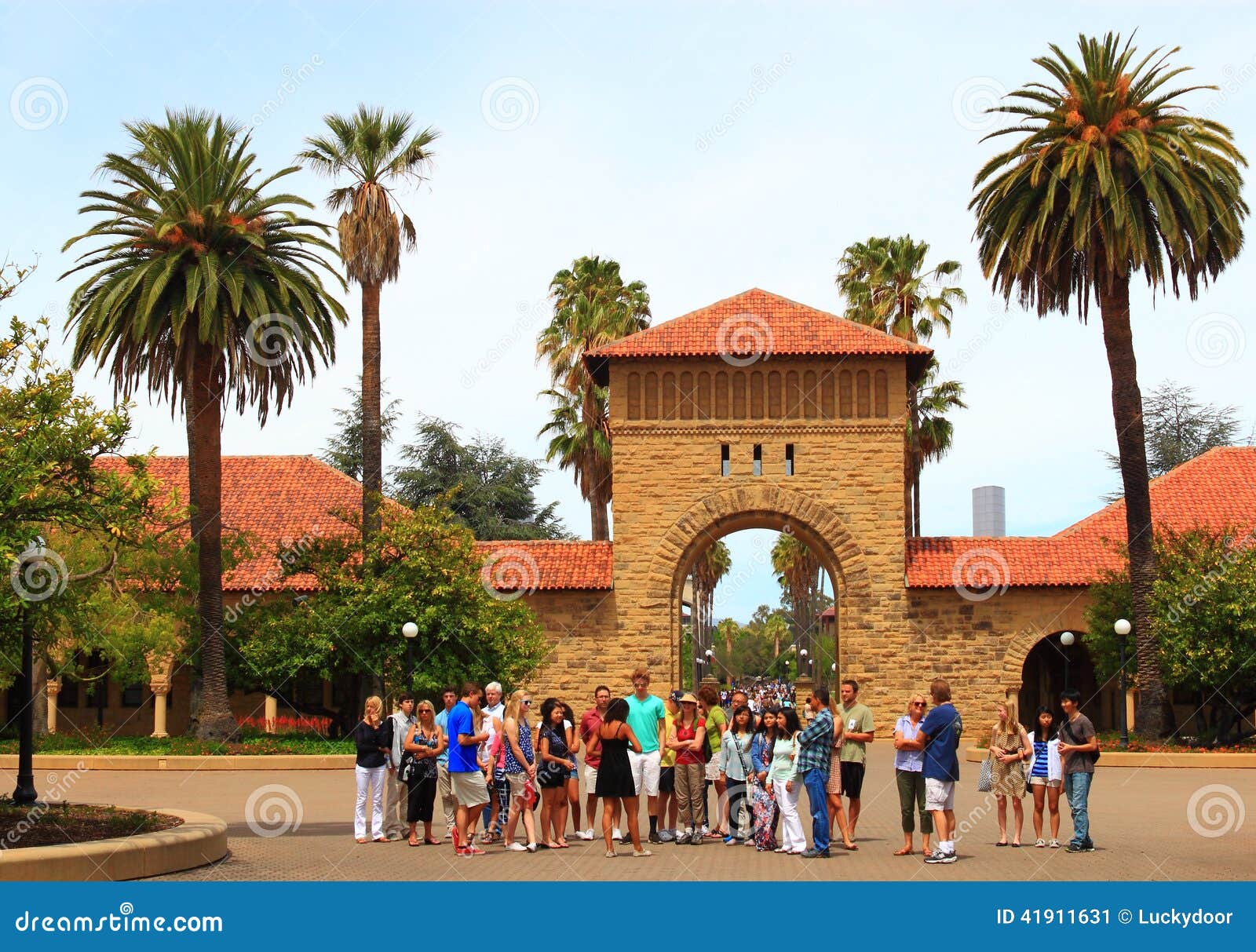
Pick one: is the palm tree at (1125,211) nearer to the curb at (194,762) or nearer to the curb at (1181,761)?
the curb at (1181,761)

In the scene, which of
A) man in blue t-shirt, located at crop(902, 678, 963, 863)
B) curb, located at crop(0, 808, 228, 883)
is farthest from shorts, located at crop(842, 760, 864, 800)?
curb, located at crop(0, 808, 228, 883)

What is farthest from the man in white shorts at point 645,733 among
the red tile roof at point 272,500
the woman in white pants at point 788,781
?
the red tile roof at point 272,500

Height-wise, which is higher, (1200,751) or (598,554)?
(598,554)

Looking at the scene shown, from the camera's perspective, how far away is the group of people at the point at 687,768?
14.3m

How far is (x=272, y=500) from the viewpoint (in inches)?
1732

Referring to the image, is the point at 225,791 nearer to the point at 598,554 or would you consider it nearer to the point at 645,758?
the point at 645,758

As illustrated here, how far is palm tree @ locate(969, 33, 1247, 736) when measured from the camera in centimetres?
3120

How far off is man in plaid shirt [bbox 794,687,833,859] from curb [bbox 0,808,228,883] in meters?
5.55

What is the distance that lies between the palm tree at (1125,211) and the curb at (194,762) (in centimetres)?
1725

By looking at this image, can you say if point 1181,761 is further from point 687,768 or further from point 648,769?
point 648,769

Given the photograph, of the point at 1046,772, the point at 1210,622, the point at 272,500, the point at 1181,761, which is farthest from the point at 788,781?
the point at 272,500

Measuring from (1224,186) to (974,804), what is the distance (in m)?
18.0

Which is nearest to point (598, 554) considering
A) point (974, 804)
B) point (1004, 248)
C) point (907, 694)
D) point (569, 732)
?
point (907, 694)

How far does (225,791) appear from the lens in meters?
22.1
